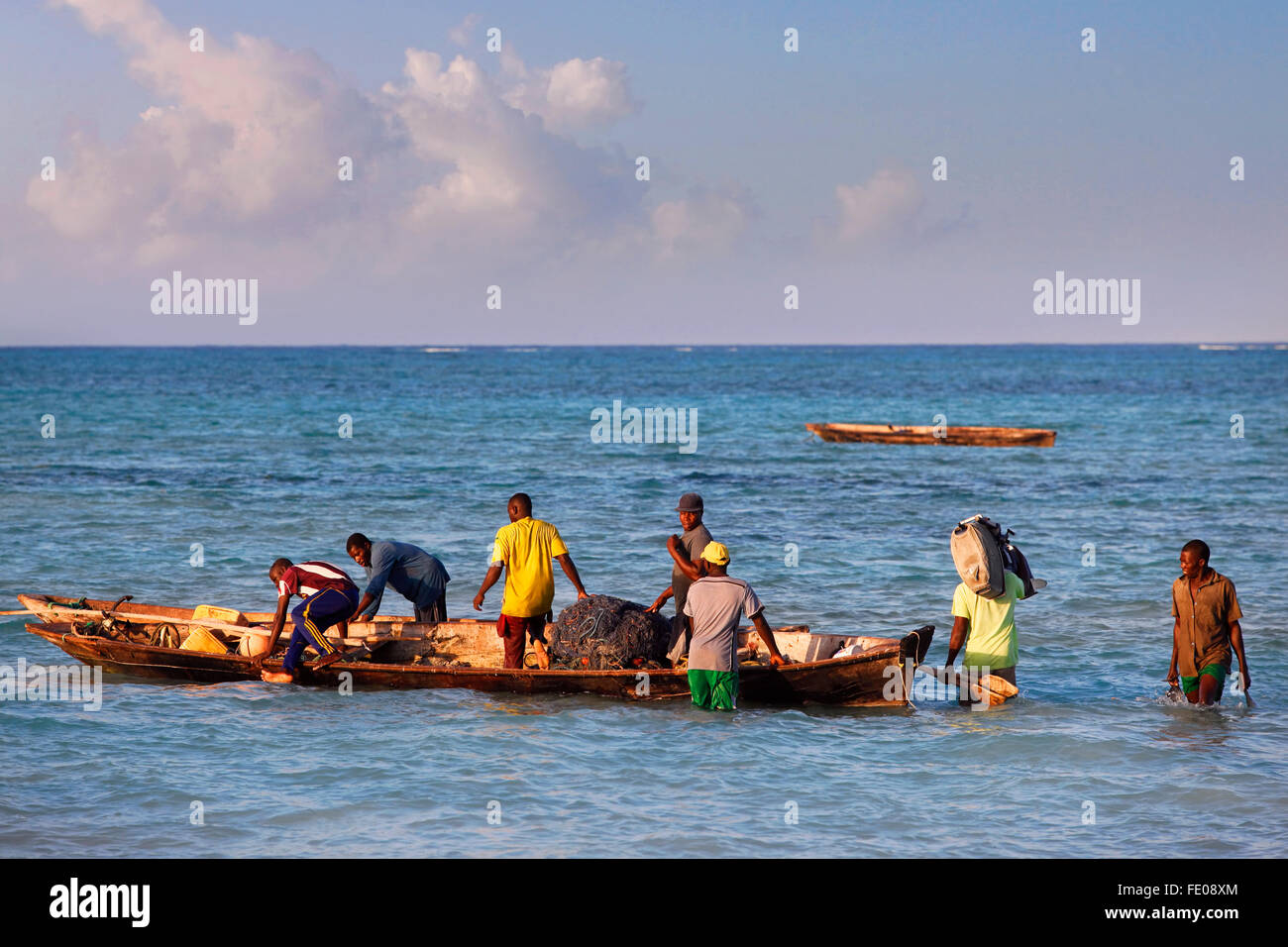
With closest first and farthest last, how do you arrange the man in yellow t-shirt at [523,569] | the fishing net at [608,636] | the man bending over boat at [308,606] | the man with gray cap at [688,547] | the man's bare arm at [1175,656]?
1. the man's bare arm at [1175,656]
2. the man with gray cap at [688,547]
3. the fishing net at [608,636]
4. the man in yellow t-shirt at [523,569]
5. the man bending over boat at [308,606]

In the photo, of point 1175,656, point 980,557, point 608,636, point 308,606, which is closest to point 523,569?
point 608,636

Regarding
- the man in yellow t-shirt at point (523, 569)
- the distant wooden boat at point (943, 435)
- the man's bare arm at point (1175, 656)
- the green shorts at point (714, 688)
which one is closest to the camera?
the man's bare arm at point (1175, 656)

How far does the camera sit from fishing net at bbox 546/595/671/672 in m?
11.1

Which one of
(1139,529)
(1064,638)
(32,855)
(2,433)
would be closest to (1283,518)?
(1139,529)

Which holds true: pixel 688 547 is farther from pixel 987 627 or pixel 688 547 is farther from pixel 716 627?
pixel 987 627

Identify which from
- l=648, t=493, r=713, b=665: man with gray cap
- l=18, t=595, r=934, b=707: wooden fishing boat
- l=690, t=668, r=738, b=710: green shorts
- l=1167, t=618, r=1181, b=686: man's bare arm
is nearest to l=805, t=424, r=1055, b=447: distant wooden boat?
l=18, t=595, r=934, b=707: wooden fishing boat

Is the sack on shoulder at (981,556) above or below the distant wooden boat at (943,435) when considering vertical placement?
below

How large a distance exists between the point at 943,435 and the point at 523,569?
97.1 ft

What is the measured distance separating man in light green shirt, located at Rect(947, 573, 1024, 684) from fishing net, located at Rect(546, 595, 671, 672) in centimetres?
265

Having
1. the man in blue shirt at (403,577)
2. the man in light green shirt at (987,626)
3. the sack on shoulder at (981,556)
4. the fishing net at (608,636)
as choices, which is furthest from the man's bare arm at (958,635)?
the man in blue shirt at (403,577)

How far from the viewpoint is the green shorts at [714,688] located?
402 inches

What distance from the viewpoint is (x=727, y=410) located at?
62.3 meters

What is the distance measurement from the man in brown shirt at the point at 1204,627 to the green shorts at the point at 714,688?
349 cm

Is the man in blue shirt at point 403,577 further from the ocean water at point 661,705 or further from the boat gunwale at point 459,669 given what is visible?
the ocean water at point 661,705
